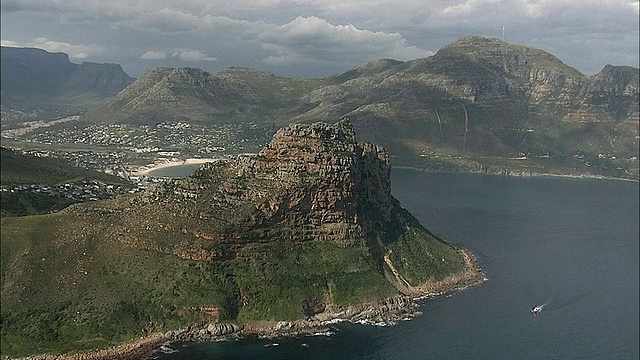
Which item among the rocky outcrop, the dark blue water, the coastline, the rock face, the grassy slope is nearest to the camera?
the coastline

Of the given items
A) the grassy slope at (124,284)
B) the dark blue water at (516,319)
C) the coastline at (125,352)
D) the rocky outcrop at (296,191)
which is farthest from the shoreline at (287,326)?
the rocky outcrop at (296,191)

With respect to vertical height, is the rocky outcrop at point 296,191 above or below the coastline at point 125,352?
above

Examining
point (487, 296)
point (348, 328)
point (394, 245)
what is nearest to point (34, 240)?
point (348, 328)

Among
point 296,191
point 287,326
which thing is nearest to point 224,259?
point 287,326

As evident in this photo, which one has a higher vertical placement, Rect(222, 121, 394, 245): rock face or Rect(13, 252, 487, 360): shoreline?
Rect(222, 121, 394, 245): rock face

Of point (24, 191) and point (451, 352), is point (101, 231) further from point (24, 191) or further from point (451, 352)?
point (451, 352)

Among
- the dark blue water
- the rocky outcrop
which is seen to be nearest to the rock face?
the rocky outcrop

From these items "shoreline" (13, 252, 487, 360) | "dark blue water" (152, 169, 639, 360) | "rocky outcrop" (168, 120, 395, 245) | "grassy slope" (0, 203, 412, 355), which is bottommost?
"dark blue water" (152, 169, 639, 360)

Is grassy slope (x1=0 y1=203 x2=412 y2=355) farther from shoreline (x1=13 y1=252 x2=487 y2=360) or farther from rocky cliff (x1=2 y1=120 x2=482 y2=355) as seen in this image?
shoreline (x1=13 y1=252 x2=487 y2=360)

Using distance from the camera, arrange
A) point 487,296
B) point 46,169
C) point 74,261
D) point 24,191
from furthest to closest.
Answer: point 46,169 < point 24,191 < point 487,296 < point 74,261

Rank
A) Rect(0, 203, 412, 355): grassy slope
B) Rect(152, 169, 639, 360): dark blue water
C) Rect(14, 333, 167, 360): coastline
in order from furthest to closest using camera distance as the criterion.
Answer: Rect(152, 169, 639, 360): dark blue water, Rect(0, 203, 412, 355): grassy slope, Rect(14, 333, 167, 360): coastline

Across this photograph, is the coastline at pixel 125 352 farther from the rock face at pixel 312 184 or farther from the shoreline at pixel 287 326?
the rock face at pixel 312 184
